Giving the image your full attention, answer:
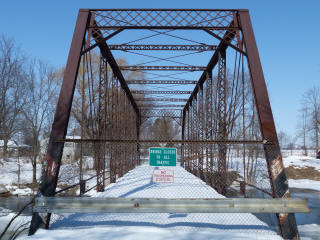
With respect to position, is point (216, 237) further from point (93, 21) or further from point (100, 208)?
point (93, 21)

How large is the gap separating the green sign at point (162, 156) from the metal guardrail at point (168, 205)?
5.74 feet

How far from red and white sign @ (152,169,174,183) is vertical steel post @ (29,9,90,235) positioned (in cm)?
275

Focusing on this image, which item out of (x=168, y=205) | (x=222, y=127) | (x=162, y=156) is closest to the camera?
(x=168, y=205)

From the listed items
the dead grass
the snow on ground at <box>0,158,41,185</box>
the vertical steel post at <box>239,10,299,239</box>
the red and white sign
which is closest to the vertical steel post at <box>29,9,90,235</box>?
the red and white sign

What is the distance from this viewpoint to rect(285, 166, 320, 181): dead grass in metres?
27.4

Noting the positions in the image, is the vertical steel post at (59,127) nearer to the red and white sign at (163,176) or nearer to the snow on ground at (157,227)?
the snow on ground at (157,227)

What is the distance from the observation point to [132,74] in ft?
115

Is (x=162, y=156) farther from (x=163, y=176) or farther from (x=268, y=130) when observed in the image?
(x=268, y=130)

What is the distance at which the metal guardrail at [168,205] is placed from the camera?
4738 millimetres

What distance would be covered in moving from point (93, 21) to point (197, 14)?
10.4ft

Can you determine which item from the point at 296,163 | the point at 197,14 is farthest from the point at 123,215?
the point at 296,163

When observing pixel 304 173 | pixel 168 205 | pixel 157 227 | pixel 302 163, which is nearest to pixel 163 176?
pixel 157 227

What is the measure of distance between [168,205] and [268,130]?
290 cm

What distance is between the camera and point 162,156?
6.56 metres
